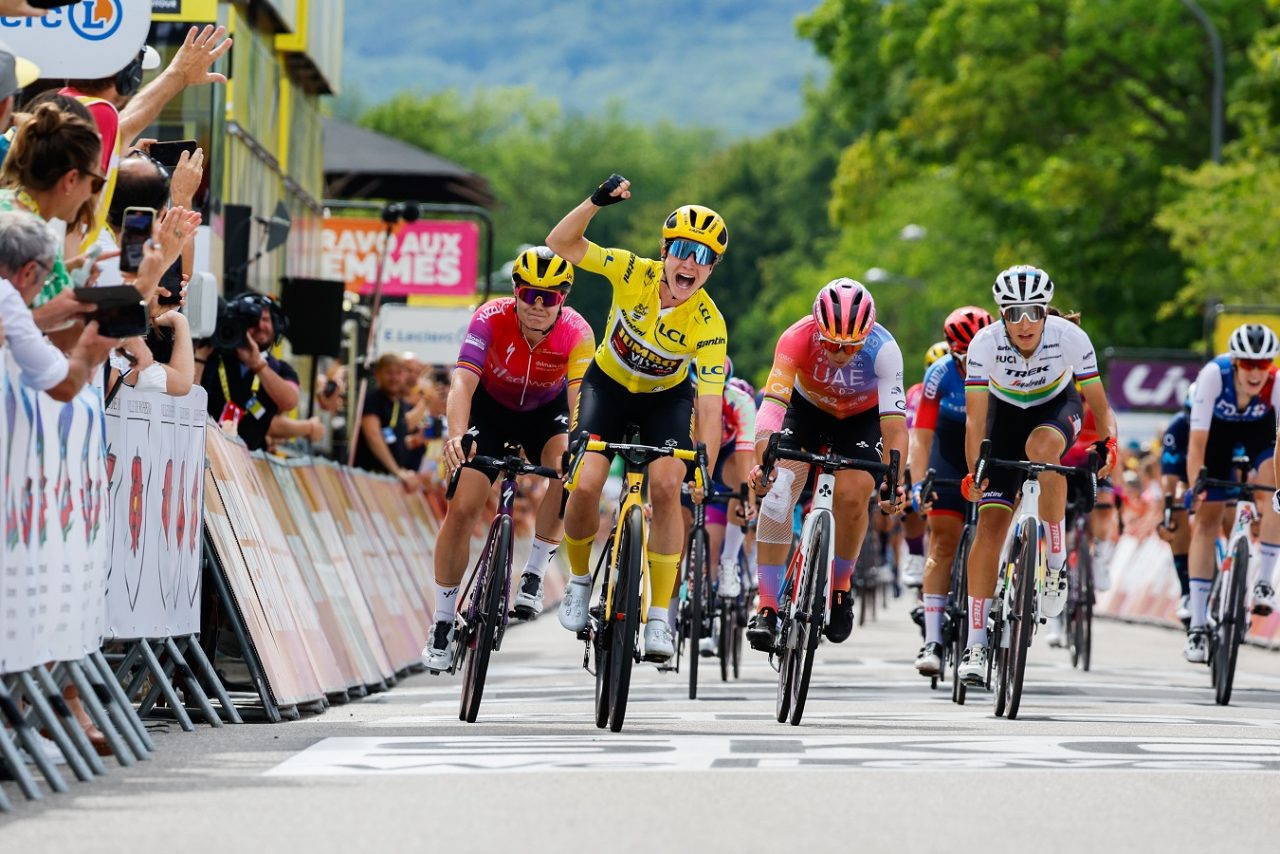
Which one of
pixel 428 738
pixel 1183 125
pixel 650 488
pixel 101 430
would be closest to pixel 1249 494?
pixel 650 488

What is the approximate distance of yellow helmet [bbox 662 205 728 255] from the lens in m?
11.6

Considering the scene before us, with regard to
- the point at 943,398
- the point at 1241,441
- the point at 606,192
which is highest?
the point at 606,192

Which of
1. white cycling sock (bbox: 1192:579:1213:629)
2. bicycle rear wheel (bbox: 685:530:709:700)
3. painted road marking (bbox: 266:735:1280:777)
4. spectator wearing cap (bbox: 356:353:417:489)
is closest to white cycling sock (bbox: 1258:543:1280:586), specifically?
white cycling sock (bbox: 1192:579:1213:629)

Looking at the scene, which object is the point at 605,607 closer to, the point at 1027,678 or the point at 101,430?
the point at 101,430

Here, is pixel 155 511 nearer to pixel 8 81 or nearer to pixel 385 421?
pixel 8 81

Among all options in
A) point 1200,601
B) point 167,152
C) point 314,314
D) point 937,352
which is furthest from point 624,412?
point 314,314

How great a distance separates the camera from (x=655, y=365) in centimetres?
1172

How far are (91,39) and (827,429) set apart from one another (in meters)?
4.07

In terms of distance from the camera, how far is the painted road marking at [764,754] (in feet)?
30.3

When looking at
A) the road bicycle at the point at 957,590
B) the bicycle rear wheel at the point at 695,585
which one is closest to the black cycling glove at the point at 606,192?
the road bicycle at the point at 957,590

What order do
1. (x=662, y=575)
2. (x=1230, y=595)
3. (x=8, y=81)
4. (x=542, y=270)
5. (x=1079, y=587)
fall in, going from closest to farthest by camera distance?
(x=8, y=81) < (x=662, y=575) < (x=542, y=270) < (x=1230, y=595) < (x=1079, y=587)

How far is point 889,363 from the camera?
1270 centimetres

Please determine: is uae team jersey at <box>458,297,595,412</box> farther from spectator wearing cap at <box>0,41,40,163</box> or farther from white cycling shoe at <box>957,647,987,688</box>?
spectator wearing cap at <box>0,41,40,163</box>

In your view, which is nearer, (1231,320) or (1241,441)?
(1241,441)
